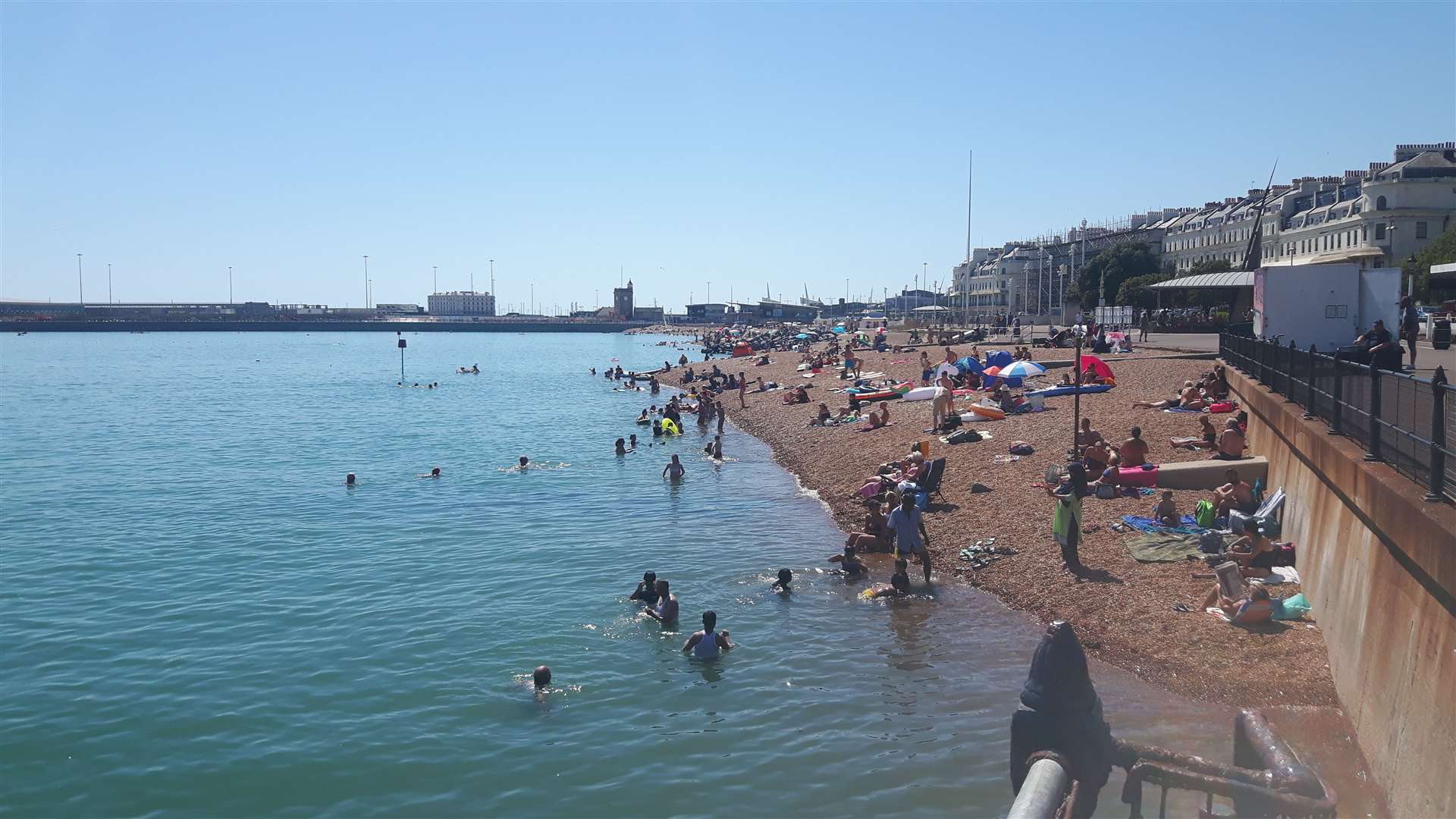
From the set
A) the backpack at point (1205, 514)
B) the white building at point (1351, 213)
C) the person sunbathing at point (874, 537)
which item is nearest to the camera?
the backpack at point (1205, 514)

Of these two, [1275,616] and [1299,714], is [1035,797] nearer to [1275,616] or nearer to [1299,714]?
[1299,714]

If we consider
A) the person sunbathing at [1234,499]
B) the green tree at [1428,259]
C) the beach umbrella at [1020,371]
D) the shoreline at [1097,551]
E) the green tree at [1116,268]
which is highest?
the green tree at [1116,268]

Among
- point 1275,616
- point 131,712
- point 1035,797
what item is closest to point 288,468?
point 131,712

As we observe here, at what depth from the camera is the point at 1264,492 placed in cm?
1526

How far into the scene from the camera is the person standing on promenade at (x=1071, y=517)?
46.2ft

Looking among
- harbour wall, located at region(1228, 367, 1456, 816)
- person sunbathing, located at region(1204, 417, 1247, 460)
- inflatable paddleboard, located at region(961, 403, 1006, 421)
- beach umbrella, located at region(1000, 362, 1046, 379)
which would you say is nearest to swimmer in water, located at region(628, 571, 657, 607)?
harbour wall, located at region(1228, 367, 1456, 816)

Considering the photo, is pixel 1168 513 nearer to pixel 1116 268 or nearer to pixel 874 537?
pixel 874 537

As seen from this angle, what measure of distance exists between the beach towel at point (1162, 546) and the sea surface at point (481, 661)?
2195mm

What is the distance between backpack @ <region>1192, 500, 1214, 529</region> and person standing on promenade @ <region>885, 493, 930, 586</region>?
12.9ft

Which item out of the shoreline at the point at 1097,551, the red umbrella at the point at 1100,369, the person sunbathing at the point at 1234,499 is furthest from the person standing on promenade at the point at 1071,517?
the red umbrella at the point at 1100,369

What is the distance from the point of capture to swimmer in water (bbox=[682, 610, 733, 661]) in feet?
41.8

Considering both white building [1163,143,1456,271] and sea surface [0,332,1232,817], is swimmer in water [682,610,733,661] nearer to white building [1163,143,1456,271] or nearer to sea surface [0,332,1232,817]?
sea surface [0,332,1232,817]

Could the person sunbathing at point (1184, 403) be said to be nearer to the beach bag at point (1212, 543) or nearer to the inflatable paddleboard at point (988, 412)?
the inflatable paddleboard at point (988, 412)

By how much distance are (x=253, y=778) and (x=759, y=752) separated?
507cm
